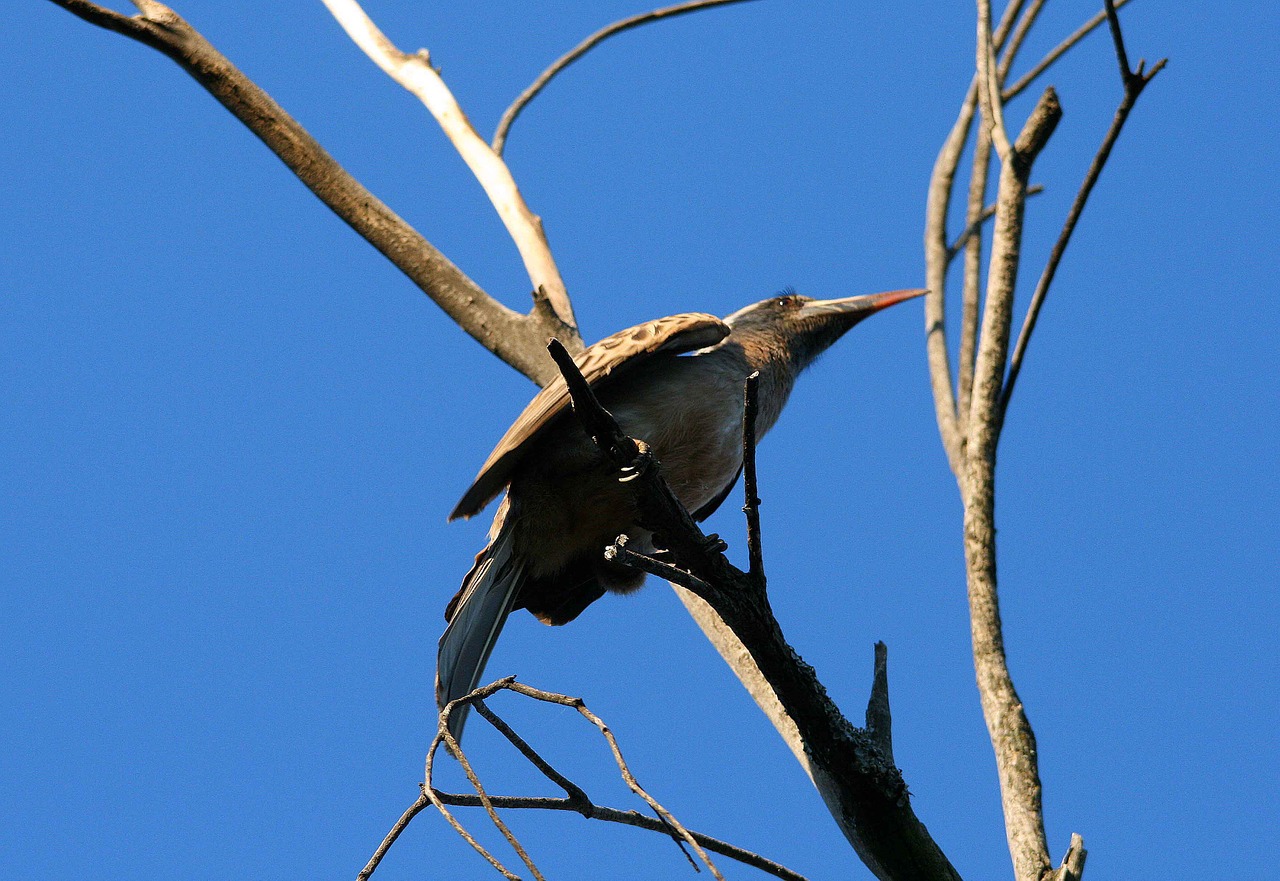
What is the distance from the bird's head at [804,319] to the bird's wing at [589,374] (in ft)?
3.22

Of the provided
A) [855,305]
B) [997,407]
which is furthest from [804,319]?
[997,407]

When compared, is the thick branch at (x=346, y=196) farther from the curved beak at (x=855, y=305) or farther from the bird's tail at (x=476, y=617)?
the curved beak at (x=855, y=305)

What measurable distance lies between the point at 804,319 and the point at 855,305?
1.03ft

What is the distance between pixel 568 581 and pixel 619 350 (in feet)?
3.15

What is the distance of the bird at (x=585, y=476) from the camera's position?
13.2 ft

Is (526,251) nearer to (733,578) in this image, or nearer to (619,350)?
(619,350)

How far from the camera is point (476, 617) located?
411 centimetres

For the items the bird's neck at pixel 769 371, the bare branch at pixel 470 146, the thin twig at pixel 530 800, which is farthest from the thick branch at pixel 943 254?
the thin twig at pixel 530 800

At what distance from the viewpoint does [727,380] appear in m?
4.51

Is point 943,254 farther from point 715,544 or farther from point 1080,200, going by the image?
point 715,544

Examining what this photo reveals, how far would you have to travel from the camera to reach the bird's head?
5.43 metres

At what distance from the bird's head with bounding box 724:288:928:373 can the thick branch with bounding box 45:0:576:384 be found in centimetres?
106

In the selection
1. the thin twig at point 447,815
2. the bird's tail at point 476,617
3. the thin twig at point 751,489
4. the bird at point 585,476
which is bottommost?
the thin twig at point 447,815

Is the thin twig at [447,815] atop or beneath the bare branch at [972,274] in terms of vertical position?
beneath
